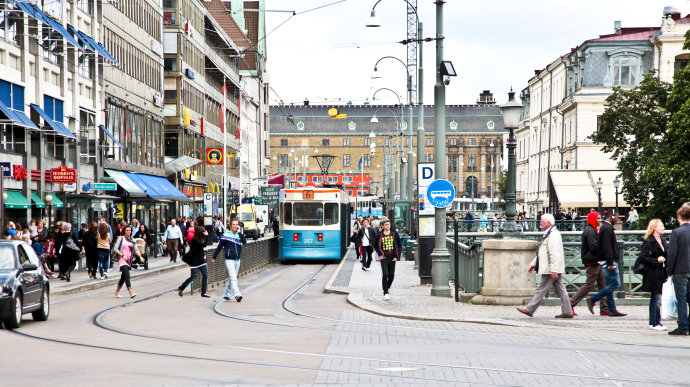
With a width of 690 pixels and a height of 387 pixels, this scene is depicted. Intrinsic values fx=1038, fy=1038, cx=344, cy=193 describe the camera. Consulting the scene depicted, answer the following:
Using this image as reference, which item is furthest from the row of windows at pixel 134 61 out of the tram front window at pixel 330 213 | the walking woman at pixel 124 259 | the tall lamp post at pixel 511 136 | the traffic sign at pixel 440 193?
the tall lamp post at pixel 511 136

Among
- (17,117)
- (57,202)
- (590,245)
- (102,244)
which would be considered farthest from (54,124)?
(590,245)

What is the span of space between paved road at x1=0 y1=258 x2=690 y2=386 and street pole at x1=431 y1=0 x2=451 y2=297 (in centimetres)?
251

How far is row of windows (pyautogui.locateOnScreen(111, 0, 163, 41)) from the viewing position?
53331mm

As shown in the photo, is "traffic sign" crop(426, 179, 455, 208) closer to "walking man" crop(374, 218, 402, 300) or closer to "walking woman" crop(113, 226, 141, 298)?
"walking man" crop(374, 218, 402, 300)

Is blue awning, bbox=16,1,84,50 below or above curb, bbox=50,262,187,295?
above

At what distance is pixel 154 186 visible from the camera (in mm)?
55375

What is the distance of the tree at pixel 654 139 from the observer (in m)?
42.9

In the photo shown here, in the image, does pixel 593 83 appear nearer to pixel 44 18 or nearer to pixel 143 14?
pixel 143 14

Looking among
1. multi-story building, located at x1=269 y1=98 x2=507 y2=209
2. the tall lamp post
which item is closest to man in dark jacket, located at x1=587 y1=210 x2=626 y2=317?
the tall lamp post

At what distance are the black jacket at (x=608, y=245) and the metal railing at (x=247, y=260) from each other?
10.7 m

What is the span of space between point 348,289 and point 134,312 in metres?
6.69

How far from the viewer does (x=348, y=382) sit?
9.77 meters

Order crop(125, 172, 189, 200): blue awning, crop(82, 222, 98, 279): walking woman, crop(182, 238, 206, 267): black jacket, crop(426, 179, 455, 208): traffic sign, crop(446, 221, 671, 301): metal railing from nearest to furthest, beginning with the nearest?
crop(446, 221, 671, 301): metal railing, crop(426, 179, 455, 208): traffic sign, crop(182, 238, 206, 267): black jacket, crop(82, 222, 98, 279): walking woman, crop(125, 172, 189, 200): blue awning

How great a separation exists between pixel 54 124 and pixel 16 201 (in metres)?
5.35
